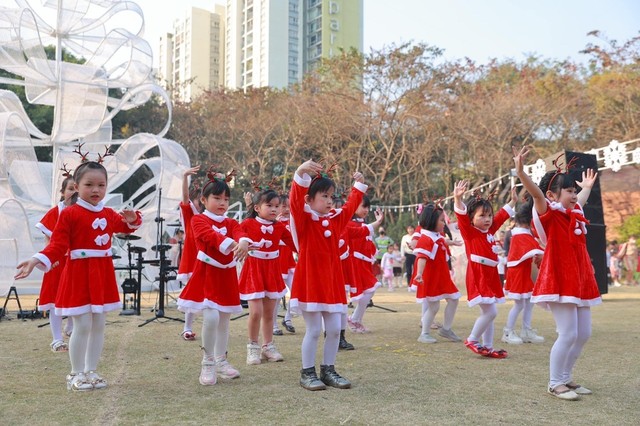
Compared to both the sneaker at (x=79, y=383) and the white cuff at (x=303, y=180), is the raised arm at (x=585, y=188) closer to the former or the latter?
the white cuff at (x=303, y=180)

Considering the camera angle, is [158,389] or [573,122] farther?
[573,122]

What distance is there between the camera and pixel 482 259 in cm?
630

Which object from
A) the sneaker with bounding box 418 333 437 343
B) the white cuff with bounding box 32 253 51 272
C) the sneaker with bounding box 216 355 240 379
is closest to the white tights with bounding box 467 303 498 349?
the sneaker with bounding box 418 333 437 343

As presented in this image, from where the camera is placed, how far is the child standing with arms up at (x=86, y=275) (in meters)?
4.48

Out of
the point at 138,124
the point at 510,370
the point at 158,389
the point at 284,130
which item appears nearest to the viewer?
the point at 158,389

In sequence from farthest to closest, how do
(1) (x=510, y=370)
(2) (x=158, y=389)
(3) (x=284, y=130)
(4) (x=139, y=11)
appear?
(3) (x=284, y=130) < (4) (x=139, y=11) < (1) (x=510, y=370) < (2) (x=158, y=389)

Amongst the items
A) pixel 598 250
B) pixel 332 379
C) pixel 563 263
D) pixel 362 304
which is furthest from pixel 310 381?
pixel 598 250

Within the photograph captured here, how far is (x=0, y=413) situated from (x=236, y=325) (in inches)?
184

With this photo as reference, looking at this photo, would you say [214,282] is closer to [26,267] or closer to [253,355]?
[253,355]

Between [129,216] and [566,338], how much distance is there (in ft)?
11.2

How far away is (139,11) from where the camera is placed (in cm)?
1413

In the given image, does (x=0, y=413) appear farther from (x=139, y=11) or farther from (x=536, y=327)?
(x=139, y=11)

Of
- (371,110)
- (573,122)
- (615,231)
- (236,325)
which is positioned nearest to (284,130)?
(371,110)

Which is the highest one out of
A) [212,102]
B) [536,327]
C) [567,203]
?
[212,102]
